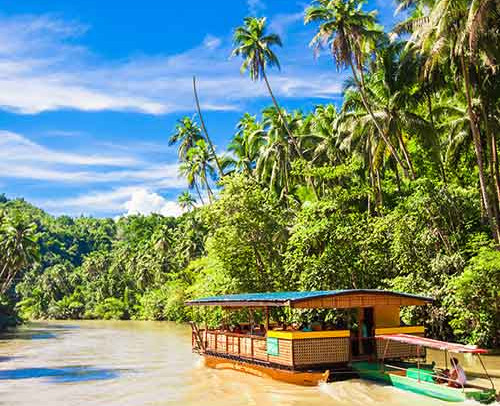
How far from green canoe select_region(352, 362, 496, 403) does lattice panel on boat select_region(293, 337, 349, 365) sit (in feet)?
1.70

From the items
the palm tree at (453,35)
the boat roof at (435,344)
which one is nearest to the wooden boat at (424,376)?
the boat roof at (435,344)

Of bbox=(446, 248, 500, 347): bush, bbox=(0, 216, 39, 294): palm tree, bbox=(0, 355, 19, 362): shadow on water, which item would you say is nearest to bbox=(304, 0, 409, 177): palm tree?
bbox=(446, 248, 500, 347): bush

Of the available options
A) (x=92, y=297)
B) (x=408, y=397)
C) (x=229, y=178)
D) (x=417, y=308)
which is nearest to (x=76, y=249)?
(x=92, y=297)

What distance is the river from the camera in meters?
14.1

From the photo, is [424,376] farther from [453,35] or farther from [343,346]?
[453,35]

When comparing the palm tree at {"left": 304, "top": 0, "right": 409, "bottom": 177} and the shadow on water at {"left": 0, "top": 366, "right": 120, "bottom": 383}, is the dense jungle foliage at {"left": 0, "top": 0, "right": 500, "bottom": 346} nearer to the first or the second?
the palm tree at {"left": 304, "top": 0, "right": 409, "bottom": 177}

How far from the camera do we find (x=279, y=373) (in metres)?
15.8

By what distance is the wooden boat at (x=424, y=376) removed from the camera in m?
12.3

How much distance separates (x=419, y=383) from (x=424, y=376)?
1.23 feet

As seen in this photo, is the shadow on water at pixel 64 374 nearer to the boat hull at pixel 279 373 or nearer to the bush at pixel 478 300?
the boat hull at pixel 279 373

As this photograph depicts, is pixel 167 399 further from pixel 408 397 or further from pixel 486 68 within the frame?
pixel 486 68

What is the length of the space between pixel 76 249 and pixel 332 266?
10694 centimetres

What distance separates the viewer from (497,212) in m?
27.6

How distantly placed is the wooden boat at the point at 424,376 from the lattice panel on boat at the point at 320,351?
52 cm
